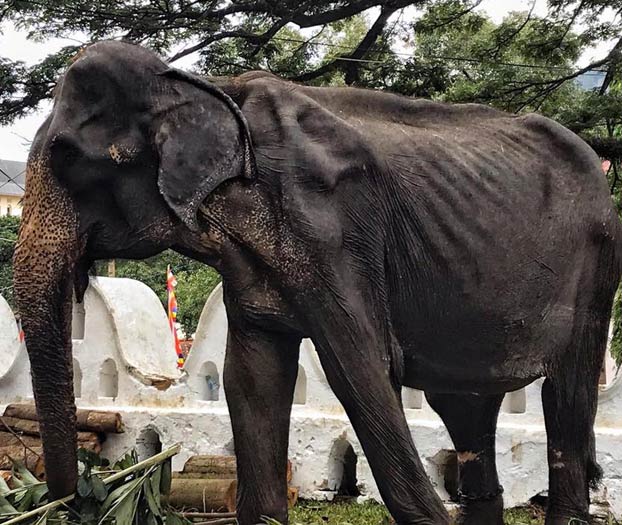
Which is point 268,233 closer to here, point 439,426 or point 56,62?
point 439,426

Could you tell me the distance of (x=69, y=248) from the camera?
69.8 inches

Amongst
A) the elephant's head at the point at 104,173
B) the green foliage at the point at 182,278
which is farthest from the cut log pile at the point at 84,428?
the green foliage at the point at 182,278

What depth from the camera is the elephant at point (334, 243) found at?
1779 mm

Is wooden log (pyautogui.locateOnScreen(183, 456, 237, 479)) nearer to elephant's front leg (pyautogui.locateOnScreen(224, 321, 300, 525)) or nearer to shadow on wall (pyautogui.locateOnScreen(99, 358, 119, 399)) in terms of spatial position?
shadow on wall (pyautogui.locateOnScreen(99, 358, 119, 399))

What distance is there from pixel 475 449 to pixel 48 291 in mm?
1298

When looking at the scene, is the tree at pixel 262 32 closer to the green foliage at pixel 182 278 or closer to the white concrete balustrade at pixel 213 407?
the white concrete balustrade at pixel 213 407

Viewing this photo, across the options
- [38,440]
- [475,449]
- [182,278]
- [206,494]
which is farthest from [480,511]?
[182,278]

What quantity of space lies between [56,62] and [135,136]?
15.7 ft

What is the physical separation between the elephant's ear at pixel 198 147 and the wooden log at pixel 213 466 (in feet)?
9.91

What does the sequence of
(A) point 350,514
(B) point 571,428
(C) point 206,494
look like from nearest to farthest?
(B) point 571,428, (C) point 206,494, (A) point 350,514

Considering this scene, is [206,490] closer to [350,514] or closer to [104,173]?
[350,514]

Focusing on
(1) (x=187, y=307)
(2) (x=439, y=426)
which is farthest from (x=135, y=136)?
(1) (x=187, y=307)

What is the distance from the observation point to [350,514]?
4465 millimetres

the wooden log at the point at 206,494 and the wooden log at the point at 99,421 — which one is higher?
the wooden log at the point at 99,421
